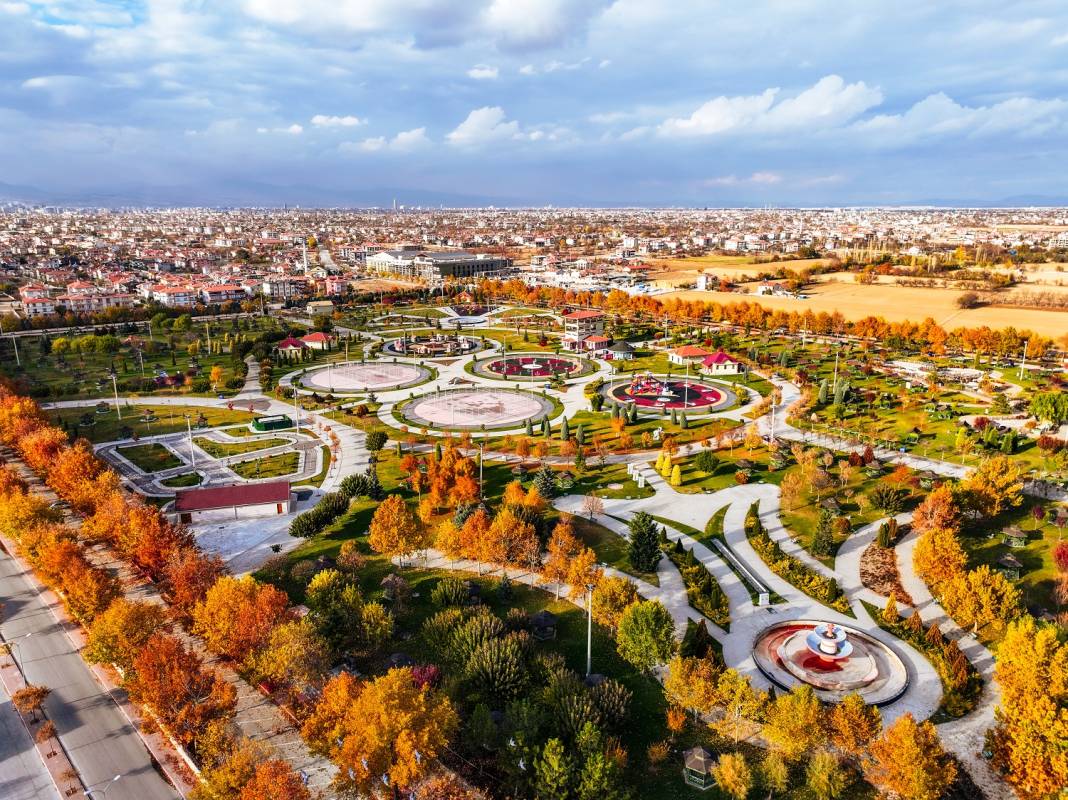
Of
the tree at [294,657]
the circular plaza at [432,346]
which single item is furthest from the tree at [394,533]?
the circular plaza at [432,346]

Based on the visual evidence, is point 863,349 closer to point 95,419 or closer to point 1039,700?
point 1039,700

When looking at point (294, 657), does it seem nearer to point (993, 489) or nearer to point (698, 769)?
point (698, 769)

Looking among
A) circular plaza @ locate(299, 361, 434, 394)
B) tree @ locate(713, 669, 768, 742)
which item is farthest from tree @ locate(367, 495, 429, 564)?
circular plaza @ locate(299, 361, 434, 394)

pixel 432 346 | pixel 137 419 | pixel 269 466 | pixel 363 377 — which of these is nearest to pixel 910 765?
pixel 269 466

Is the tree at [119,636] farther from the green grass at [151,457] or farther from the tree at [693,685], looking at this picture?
the green grass at [151,457]

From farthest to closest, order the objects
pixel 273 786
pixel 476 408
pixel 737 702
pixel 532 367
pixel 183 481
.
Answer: pixel 532 367 → pixel 476 408 → pixel 183 481 → pixel 737 702 → pixel 273 786

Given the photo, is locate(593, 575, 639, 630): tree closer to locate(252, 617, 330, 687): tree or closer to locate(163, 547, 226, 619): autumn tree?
locate(252, 617, 330, 687): tree
